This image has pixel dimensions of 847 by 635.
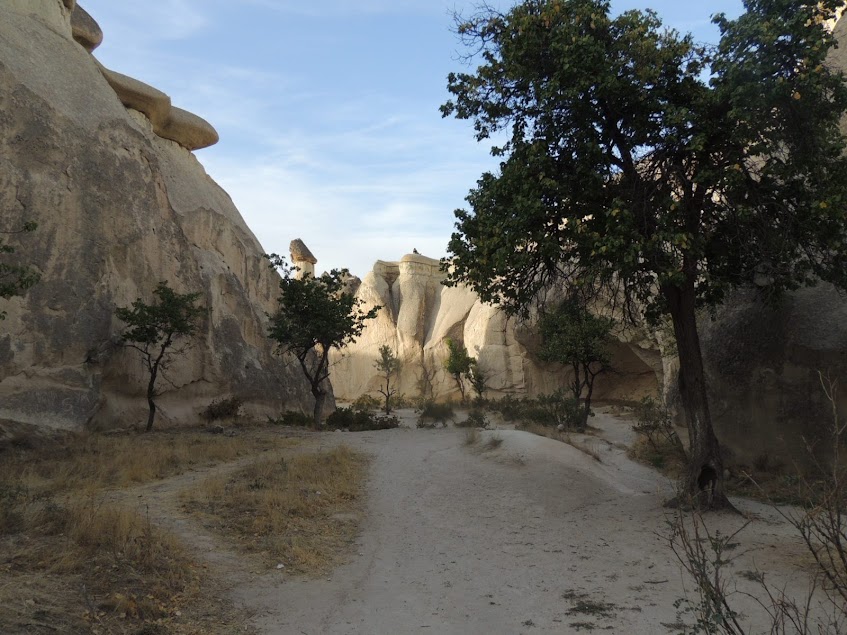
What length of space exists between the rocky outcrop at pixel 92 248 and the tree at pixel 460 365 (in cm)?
1590

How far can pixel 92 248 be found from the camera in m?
16.9

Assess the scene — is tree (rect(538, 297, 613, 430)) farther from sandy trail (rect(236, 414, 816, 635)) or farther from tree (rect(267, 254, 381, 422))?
sandy trail (rect(236, 414, 816, 635))

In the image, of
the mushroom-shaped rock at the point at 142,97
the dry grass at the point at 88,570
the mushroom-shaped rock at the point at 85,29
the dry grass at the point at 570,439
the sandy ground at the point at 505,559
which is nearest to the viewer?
the dry grass at the point at 88,570

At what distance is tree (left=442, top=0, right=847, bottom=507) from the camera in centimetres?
795

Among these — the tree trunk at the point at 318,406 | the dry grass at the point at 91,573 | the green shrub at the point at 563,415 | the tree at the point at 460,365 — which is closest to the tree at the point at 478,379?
the tree at the point at 460,365

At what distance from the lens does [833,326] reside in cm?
1076

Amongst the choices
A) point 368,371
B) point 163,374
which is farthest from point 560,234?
point 368,371

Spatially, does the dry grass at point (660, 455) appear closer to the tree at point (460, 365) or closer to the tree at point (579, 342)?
the tree at point (579, 342)

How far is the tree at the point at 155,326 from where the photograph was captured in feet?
54.9

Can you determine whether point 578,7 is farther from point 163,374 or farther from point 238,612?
point 163,374

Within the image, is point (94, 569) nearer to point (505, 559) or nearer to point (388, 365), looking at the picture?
point (505, 559)

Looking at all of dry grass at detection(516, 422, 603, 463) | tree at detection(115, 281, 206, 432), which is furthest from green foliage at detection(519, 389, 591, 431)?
tree at detection(115, 281, 206, 432)

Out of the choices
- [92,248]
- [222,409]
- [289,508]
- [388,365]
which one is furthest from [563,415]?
[388,365]

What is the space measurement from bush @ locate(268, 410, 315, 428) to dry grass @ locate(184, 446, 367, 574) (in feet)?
32.2
